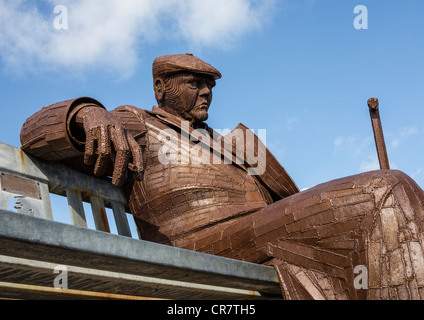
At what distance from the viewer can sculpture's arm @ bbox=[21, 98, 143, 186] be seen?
12.2 ft

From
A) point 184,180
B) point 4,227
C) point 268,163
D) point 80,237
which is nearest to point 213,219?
point 184,180

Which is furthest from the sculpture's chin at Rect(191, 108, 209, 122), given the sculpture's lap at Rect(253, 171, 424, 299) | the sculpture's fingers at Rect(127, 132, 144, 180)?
the sculpture's lap at Rect(253, 171, 424, 299)

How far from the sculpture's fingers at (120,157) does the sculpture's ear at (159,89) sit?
1196 mm

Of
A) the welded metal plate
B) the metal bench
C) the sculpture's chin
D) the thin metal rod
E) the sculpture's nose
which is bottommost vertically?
the metal bench

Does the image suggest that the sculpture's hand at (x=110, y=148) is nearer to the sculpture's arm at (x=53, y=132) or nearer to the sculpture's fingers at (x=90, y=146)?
the sculpture's fingers at (x=90, y=146)

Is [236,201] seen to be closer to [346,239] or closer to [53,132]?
[346,239]

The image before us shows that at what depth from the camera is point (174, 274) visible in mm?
3357

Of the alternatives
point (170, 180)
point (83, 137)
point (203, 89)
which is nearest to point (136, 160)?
point (83, 137)

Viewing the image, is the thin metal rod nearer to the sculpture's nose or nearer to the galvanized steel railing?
the sculpture's nose

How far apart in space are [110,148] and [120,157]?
0.10 metres

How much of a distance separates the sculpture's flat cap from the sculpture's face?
6 cm

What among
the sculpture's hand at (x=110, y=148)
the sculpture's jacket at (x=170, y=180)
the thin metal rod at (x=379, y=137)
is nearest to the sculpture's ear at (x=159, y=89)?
the sculpture's jacket at (x=170, y=180)

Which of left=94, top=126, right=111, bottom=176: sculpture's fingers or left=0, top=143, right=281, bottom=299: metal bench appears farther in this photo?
left=94, top=126, right=111, bottom=176: sculpture's fingers

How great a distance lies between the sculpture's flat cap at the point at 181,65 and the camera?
476 centimetres
